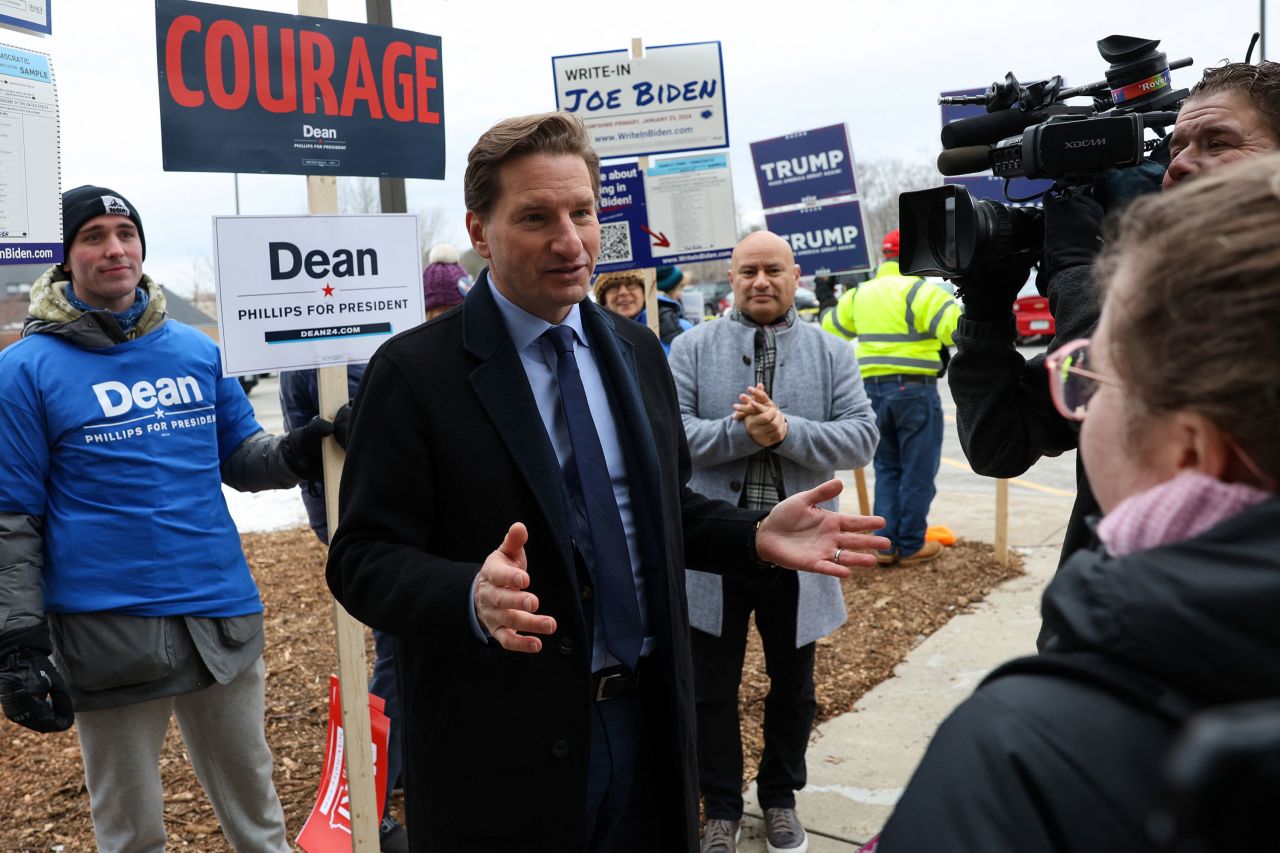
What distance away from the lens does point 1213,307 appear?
823mm

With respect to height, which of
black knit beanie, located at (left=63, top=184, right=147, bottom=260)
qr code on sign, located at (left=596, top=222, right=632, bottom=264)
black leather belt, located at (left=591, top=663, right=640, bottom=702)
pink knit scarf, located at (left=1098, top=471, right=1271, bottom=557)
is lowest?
black leather belt, located at (left=591, top=663, right=640, bottom=702)

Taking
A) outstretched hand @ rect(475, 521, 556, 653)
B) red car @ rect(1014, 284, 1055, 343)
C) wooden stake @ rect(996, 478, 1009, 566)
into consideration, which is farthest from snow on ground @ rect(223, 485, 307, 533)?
red car @ rect(1014, 284, 1055, 343)

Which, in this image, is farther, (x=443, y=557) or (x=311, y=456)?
(x=311, y=456)

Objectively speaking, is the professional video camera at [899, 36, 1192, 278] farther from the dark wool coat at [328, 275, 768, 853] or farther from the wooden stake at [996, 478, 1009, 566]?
the wooden stake at [996, 478, 1009, 566]

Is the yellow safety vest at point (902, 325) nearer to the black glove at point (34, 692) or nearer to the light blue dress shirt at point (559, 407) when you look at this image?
the light blue dress shirt at point (559, 407)

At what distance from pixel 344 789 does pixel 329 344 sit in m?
1.42

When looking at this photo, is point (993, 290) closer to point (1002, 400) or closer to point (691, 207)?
point (1002, 400)

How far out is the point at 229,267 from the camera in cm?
287

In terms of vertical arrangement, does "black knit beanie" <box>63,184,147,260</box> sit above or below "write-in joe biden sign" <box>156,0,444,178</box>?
below

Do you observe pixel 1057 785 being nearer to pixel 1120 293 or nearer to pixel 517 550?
pixel 1120 293

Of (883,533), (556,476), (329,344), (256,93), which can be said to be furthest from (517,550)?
(883,533)

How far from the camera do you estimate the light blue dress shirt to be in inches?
89.0

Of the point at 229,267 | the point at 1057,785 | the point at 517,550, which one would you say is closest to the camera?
the point at 1057,785

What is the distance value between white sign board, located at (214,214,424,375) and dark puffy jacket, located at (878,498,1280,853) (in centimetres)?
247
